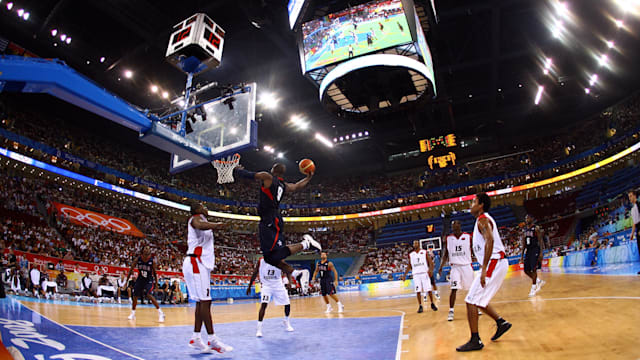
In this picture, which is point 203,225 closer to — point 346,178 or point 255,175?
point 255,175

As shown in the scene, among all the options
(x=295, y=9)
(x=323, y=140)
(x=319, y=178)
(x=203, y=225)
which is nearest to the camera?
(x=203, y=225)

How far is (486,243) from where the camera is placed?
14.8 ft

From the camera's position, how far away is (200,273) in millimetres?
5172

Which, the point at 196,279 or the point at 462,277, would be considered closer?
the point at 196,279

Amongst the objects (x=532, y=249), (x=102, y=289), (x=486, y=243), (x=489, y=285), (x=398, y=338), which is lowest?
(x=102, y=289)

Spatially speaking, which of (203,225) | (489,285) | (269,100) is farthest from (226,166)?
(269,100)

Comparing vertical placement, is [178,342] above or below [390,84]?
below

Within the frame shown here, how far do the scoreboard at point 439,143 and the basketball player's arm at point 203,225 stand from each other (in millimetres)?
26218

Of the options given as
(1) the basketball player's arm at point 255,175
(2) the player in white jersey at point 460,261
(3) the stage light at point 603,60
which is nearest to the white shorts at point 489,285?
(2) the player in white jersey at point 460,261

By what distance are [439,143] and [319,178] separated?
1914 cm

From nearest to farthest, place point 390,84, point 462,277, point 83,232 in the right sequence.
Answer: point 462,277, point 390,84, point 83,232

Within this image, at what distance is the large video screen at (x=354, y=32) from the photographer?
1204 cm

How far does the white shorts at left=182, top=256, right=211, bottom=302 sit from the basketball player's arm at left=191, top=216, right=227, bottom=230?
19.4 inches

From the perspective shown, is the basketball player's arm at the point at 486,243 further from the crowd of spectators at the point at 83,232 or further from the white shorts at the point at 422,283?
the crowd of spectators at the point at 83,232
